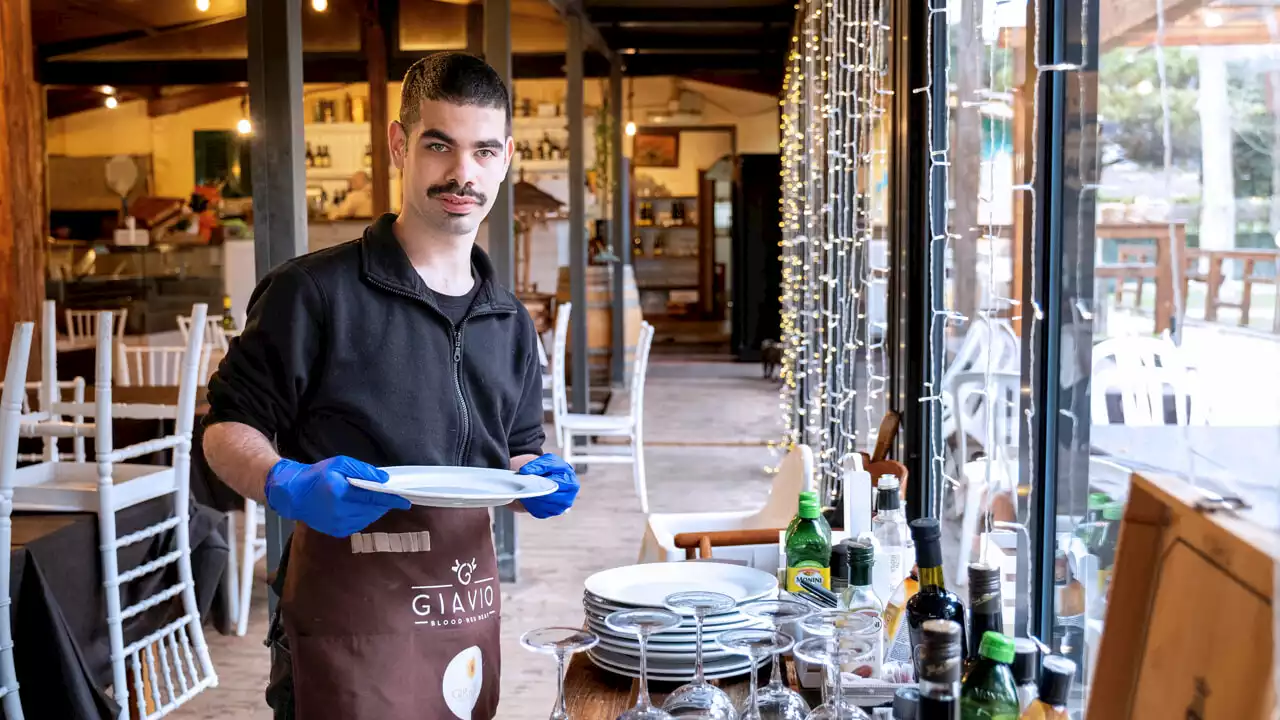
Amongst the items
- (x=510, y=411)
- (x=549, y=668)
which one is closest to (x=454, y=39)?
(x=549, y=668)

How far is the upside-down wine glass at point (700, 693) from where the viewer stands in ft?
3.93

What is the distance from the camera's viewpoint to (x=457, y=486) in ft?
5.18

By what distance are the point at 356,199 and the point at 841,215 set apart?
29.8 feet

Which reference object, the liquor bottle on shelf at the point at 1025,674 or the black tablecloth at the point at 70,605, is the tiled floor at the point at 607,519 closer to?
the black tablecloth at the point at 70,605

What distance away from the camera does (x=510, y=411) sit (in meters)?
1.90

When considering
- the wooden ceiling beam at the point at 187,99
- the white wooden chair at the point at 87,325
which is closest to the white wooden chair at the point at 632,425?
the white wooden chair at the point at 87,325

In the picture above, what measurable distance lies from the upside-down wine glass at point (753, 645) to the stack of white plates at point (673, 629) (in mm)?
86

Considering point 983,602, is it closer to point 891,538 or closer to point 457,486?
point 891,538

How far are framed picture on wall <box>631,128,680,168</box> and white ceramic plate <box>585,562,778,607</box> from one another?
44.3 feet

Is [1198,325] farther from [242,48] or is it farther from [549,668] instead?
[242,48]

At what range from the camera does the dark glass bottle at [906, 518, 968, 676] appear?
1221 mm

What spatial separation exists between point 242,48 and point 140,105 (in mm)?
3426

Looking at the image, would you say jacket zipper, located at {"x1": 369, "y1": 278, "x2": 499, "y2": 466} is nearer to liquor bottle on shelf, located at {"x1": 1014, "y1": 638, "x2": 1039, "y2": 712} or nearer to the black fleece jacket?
the black fleece jacket

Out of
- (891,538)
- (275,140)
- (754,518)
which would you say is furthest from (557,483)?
(275,140)
